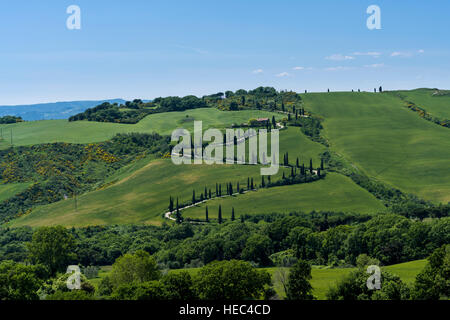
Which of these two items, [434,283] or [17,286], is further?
[17,286]

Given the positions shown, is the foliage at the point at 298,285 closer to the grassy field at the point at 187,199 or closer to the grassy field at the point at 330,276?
the grassy field at the point at 330,276

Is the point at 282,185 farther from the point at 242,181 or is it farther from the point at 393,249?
the point at 393,249

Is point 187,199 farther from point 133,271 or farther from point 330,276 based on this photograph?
point 133,271

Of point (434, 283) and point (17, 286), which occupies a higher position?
point (434, 283)

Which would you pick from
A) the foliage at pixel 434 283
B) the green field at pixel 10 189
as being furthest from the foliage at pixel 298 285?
the green field at pixel 10 189

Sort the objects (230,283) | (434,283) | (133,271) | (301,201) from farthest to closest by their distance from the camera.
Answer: (301,201), (133,271), (230,283), (434,283)

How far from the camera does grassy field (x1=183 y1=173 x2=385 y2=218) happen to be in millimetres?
155750

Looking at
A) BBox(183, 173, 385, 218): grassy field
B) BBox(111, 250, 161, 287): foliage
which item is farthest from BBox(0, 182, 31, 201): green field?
BBox(111, 250, 161, 287): foliage

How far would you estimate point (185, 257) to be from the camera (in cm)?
11100

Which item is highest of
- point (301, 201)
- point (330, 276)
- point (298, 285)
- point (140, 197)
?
point (298, 285)

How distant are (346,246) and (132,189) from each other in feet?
340

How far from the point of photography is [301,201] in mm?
161125

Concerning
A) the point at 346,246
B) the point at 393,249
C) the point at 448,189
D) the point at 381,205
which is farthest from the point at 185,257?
the point at 448,189

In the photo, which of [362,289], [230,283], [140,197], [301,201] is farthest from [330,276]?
[140,197]
